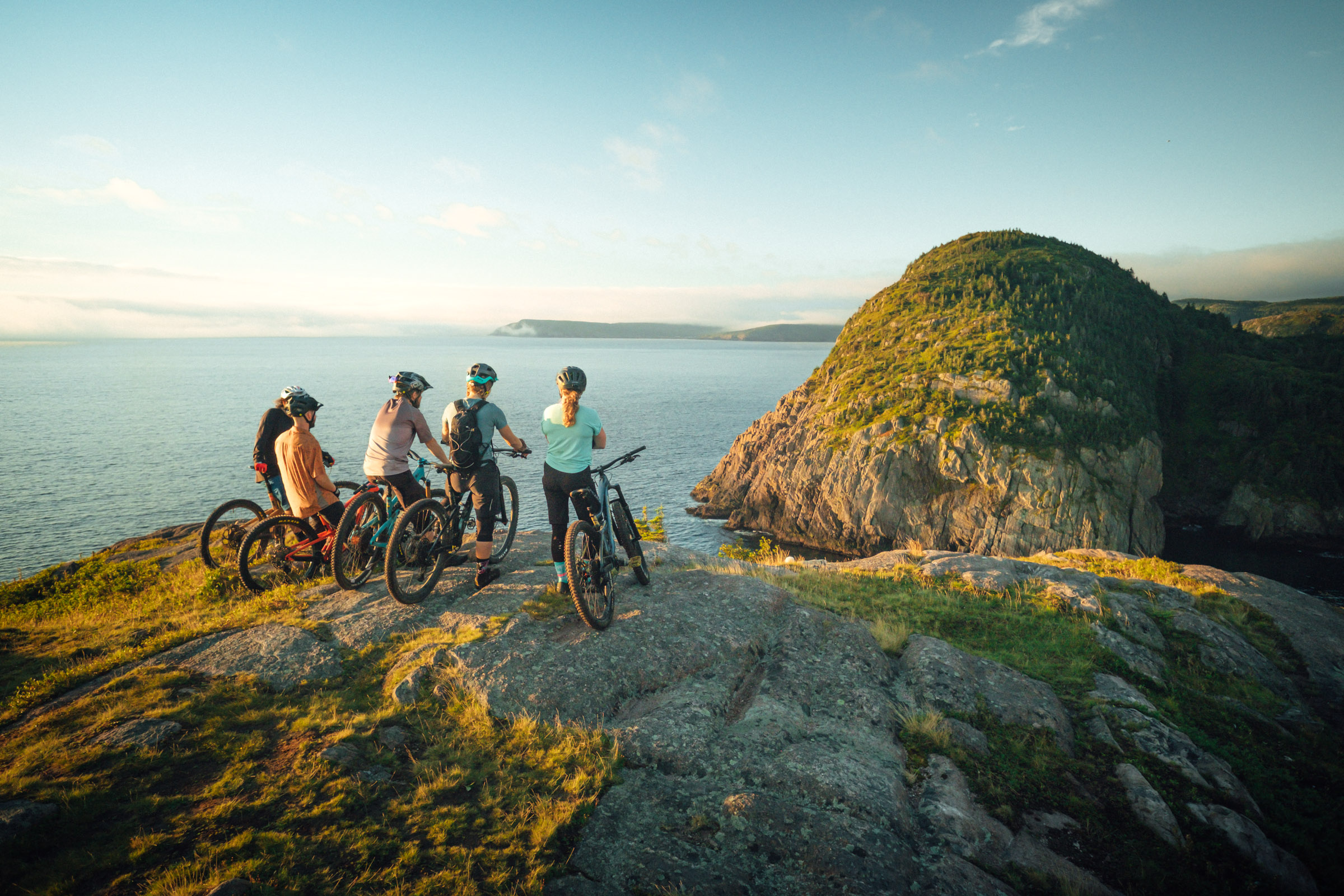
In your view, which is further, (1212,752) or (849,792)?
(1212,752)

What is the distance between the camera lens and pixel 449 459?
356 inches

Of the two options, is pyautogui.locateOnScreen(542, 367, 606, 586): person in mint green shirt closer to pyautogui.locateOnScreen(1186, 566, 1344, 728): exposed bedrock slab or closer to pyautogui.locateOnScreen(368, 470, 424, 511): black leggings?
pyautogui.locateOnScreen(368, 470, 424, 511): black leggings

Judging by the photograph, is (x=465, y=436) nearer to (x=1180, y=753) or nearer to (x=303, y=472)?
(x=303, y=472)

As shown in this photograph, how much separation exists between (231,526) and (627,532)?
31.9 feet

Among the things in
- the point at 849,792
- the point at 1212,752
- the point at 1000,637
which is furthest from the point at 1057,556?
the point at 849,792

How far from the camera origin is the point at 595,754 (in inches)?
200

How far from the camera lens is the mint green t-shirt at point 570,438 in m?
7.28

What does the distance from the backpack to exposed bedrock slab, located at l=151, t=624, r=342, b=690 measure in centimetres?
312

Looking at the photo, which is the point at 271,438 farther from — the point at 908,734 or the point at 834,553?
the point at 834,553

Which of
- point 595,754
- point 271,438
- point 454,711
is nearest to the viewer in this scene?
point 595,754

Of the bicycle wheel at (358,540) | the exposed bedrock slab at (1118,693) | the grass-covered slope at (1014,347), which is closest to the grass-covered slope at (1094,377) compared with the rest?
the grass-covered slope at (1014,347)

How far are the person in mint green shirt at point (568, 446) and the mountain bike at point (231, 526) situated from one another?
4.62 metres

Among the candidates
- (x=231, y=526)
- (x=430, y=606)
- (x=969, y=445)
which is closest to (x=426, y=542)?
(x=430, y=606)

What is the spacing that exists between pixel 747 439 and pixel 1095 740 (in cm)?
5266
